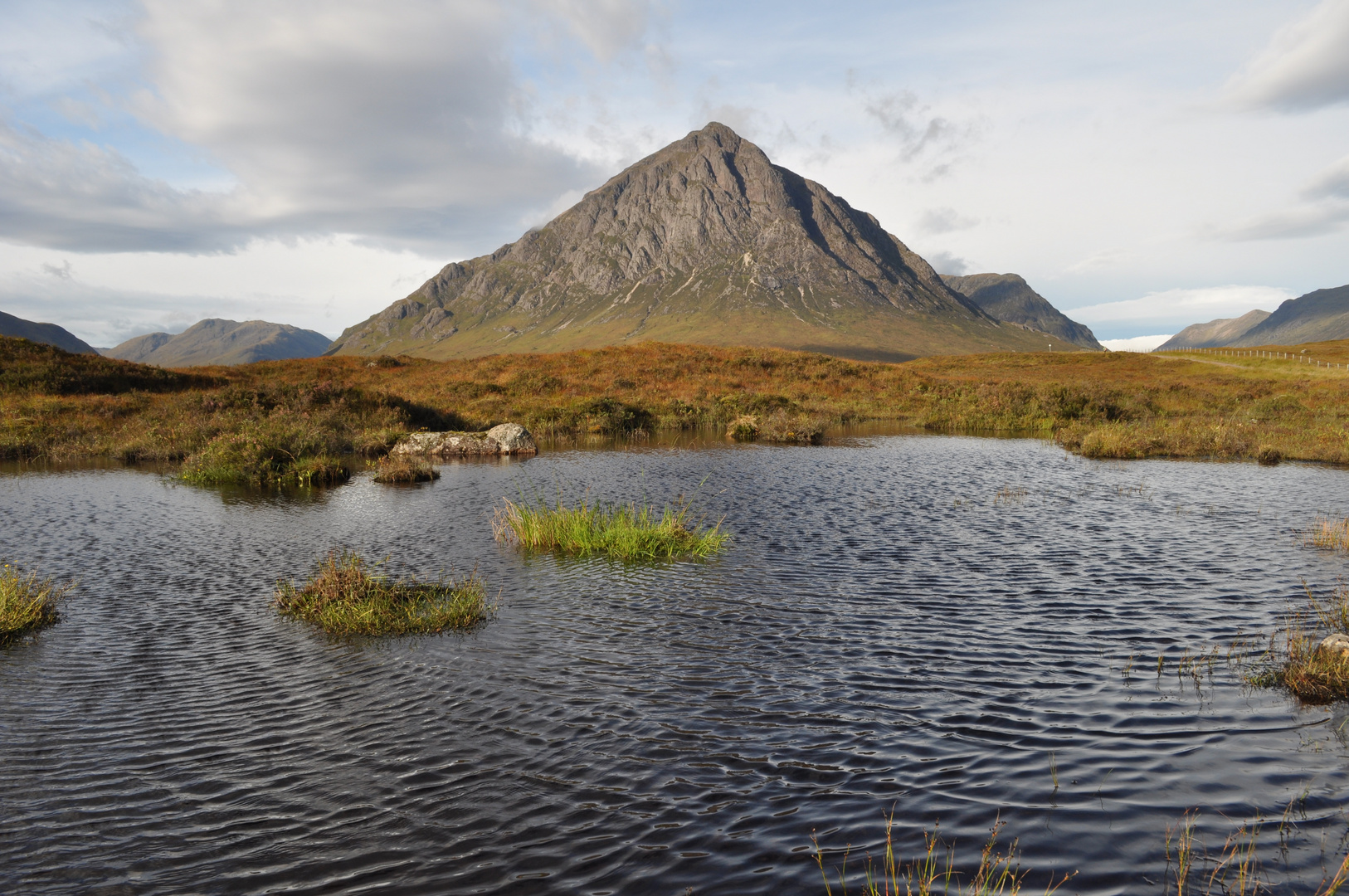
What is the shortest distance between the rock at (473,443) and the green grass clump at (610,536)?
64.2 feet

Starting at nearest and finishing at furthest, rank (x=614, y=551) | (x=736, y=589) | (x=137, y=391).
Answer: (x=736, y=589) < (x=614, y=551) < (x=137, y=391)

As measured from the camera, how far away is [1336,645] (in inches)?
351

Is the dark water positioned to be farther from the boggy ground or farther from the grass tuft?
the boggy ground

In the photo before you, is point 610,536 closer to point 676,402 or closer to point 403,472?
point 403,472

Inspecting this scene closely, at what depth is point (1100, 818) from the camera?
620 centimetres

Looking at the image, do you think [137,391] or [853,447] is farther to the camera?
[137,391]

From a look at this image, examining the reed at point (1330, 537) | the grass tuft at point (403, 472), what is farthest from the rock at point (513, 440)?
the reed at point (1330, 537)

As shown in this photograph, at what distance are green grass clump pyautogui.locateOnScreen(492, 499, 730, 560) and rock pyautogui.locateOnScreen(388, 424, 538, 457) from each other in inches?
770

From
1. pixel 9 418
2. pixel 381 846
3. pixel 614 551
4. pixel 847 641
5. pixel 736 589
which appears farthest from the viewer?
pixel 9 418

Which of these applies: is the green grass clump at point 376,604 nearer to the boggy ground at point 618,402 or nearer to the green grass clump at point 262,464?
the green grass clump at point 262,464

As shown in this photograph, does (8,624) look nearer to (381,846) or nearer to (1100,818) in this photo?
(381,846)

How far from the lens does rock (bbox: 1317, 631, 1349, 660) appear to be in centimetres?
876

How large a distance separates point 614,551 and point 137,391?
46277mm

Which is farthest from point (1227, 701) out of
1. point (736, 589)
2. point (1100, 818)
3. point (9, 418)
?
point (9, 418)
